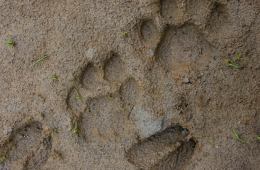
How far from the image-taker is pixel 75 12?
5.85ft

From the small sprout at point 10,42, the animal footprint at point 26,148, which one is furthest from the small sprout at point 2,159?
the small sprout at point 10,42

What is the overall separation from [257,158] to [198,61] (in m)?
0.37

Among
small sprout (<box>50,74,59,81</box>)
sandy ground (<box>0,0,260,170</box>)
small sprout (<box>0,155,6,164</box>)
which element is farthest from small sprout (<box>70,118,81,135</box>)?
small sprout (<box>0,155,6,164</box>)

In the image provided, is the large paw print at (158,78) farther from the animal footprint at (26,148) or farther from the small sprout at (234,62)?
the animal footprint at (26,148)

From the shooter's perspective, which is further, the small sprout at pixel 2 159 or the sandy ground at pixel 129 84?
the small sprout at pixel 2 159

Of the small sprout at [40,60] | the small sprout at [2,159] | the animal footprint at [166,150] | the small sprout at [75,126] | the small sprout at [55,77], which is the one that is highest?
the small sprout at [40,60]

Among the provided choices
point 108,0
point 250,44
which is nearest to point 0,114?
point 108,0

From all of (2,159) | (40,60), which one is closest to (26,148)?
(2,159)

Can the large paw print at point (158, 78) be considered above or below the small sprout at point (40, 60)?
below

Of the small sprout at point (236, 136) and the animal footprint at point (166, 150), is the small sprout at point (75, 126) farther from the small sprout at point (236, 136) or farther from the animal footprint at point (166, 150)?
the small sprout at point (236, 136)

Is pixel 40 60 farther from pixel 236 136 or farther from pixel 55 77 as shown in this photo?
pixel 236 136

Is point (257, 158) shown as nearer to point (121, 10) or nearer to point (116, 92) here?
point (116, 92)

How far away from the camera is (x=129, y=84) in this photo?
1.78 metres

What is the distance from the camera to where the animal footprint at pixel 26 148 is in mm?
1830
